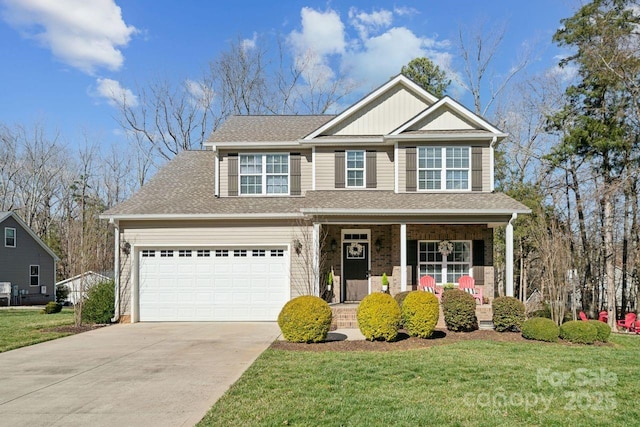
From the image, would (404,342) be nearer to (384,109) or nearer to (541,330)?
(541,330)

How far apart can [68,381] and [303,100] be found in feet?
90.4

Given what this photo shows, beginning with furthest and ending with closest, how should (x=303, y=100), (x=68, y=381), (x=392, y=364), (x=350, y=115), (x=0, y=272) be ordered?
(x=303, y=100), (x=0, y=272), (x=350, y=115), (x=392, y=364), (x=68, y=381)

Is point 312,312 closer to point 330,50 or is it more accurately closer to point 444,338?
point 444,338

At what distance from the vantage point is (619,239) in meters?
19.3

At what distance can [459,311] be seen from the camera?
11.8 metres

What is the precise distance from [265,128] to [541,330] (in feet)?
37.5

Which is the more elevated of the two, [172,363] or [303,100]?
[303,100]

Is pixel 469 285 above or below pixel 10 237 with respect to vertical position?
below

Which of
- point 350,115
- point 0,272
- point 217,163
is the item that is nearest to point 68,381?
point 217,163

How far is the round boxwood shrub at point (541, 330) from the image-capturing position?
35.6 ft

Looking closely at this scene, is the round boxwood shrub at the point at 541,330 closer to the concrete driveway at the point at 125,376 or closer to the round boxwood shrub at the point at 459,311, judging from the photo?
the round boxwood shrub at the point at 459,311

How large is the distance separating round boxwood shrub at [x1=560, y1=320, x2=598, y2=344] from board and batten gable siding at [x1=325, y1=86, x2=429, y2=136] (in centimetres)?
820

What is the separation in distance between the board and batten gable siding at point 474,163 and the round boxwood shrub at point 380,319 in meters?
5.58

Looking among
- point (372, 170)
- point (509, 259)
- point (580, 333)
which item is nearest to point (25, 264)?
point (372, 170)
